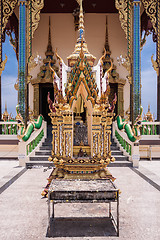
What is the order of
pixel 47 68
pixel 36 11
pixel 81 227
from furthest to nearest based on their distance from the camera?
1. pixel 47 68
2. pixel 36 11
3. pixel 81 227

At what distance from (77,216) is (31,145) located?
18.5ft

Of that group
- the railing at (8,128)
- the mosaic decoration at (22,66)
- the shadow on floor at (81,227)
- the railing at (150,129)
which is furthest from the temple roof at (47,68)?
the shadow on floor at (81,227)

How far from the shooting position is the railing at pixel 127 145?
811 centimetres

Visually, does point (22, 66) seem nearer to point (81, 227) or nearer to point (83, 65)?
point (83, 65)

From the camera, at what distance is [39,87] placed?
1379cm

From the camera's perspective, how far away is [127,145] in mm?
8883

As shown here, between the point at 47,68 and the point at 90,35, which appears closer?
the point at 47,68

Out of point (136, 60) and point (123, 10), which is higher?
point (123, 10)

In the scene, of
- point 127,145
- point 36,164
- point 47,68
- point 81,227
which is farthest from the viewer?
point 47,68

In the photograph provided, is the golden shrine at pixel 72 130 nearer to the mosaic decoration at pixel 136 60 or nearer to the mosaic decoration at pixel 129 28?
the mosaic decoration at pixel 136 60

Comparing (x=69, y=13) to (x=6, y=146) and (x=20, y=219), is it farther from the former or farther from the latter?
(x=20, y=219)

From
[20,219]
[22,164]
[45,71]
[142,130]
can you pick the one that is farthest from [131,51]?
[20,219]

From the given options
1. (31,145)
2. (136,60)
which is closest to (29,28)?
(136,60)

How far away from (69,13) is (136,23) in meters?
5.80
